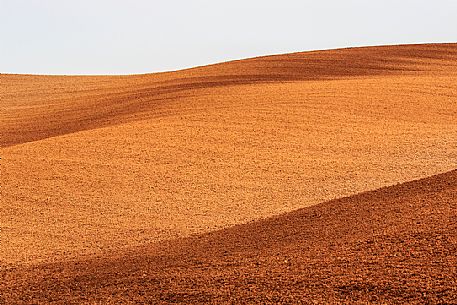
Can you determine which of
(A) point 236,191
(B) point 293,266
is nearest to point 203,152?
(A) point 236,191

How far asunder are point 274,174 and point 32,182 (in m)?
4.87

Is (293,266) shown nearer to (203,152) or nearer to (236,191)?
(236,191)

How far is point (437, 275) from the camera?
8.60m

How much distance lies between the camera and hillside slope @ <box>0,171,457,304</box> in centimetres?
862

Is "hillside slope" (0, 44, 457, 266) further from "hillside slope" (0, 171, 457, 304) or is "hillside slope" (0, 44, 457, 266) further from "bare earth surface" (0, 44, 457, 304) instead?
"hillside slope" (0, 171, 457, 304)

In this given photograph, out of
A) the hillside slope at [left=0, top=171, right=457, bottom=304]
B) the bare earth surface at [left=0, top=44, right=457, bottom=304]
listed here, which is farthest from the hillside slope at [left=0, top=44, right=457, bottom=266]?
the hillside slope at [left=0, top=171, right=457, bottom=304]

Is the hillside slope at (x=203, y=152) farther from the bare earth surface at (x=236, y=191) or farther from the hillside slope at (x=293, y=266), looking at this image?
the hillside slope at (x=293, y=266)

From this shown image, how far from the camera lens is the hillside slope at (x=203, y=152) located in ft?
45.6

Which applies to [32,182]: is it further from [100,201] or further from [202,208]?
[202,208]

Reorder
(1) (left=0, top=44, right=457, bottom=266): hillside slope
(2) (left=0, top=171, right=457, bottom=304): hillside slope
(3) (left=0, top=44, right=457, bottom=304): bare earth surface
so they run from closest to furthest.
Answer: (2) (left=0, top=171, right=457, bottom=304): hillside slope, (3) (left=0, top=44, right=457, bottom=304): bare earth surface, (1) (left=0, top=44, right=457, bottom=266): hillside slope

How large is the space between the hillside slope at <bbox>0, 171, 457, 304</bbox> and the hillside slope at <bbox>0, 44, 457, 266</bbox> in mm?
1410

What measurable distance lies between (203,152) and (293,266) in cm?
902

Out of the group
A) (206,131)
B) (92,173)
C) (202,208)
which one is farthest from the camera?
(206,131)

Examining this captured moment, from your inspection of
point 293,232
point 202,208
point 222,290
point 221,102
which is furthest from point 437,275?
point 221,102
